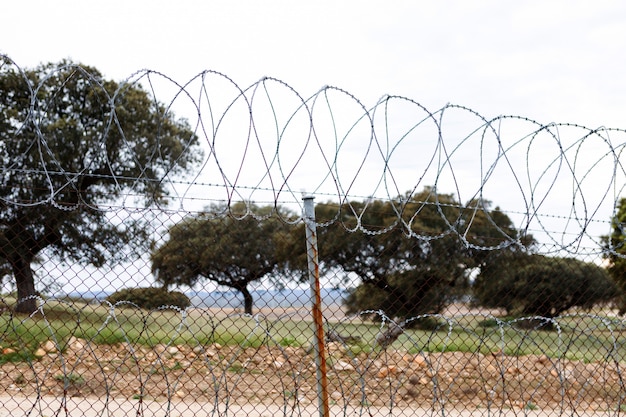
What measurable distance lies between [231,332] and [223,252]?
7767 mm

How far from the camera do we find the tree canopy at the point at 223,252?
17.0 meters

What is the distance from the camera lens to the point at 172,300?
1331 cm

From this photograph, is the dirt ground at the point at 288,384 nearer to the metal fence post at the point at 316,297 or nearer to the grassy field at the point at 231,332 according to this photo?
the grassy field at the point at 231,332

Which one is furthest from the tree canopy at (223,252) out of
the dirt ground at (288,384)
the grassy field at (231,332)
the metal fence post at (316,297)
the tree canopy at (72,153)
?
the metal fence post at (316,297)

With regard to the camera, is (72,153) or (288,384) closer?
(288,384)

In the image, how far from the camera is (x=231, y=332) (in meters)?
11.3

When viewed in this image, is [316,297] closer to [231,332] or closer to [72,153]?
[231,332]

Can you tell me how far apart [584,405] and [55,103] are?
12.9 metres

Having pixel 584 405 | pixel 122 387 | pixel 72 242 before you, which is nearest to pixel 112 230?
pixel 72 242

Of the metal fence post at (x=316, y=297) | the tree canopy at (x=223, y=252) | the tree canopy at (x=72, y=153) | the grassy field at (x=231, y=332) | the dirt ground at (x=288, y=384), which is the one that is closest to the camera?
the metal fence post at (x=316, y=297)

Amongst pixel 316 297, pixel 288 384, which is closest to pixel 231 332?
pixel 288 384

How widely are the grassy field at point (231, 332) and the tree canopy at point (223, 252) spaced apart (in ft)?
11.3

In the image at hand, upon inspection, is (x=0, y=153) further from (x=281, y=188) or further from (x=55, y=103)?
(x=281, y=188)

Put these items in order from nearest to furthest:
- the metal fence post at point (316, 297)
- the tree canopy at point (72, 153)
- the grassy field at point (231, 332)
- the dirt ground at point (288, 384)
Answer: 1. the metal fence post at point (316, 297)
2. the grassy field at point (231, 332)
3. the dirt ground at point (288, 384)
4. the tree canopy at point (72, 153)
